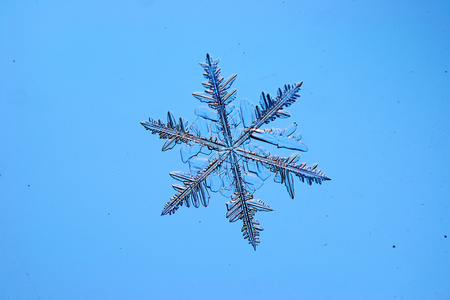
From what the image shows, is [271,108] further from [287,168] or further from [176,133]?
[176,133]

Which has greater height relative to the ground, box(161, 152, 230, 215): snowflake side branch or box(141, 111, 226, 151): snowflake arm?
box(141, 111, 226, 151): snowflake arm

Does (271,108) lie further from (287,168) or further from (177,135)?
(177,135)

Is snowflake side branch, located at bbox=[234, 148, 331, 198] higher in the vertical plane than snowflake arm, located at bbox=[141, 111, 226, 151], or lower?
lower

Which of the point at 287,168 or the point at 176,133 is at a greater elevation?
the point at 176,133

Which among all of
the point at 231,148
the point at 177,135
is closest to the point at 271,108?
the point at 231,148

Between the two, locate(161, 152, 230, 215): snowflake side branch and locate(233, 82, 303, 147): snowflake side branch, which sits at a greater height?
locate(233, 82, 303, 147): snowflake side branch

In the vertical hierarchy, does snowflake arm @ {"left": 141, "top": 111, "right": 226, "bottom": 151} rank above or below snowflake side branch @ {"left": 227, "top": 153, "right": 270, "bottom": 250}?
above

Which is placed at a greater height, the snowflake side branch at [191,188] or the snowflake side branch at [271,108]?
the snowflake side branch at [271,108]

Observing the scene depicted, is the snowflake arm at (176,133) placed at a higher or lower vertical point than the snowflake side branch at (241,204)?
higher

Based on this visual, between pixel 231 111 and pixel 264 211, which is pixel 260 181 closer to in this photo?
pixel 264 211
